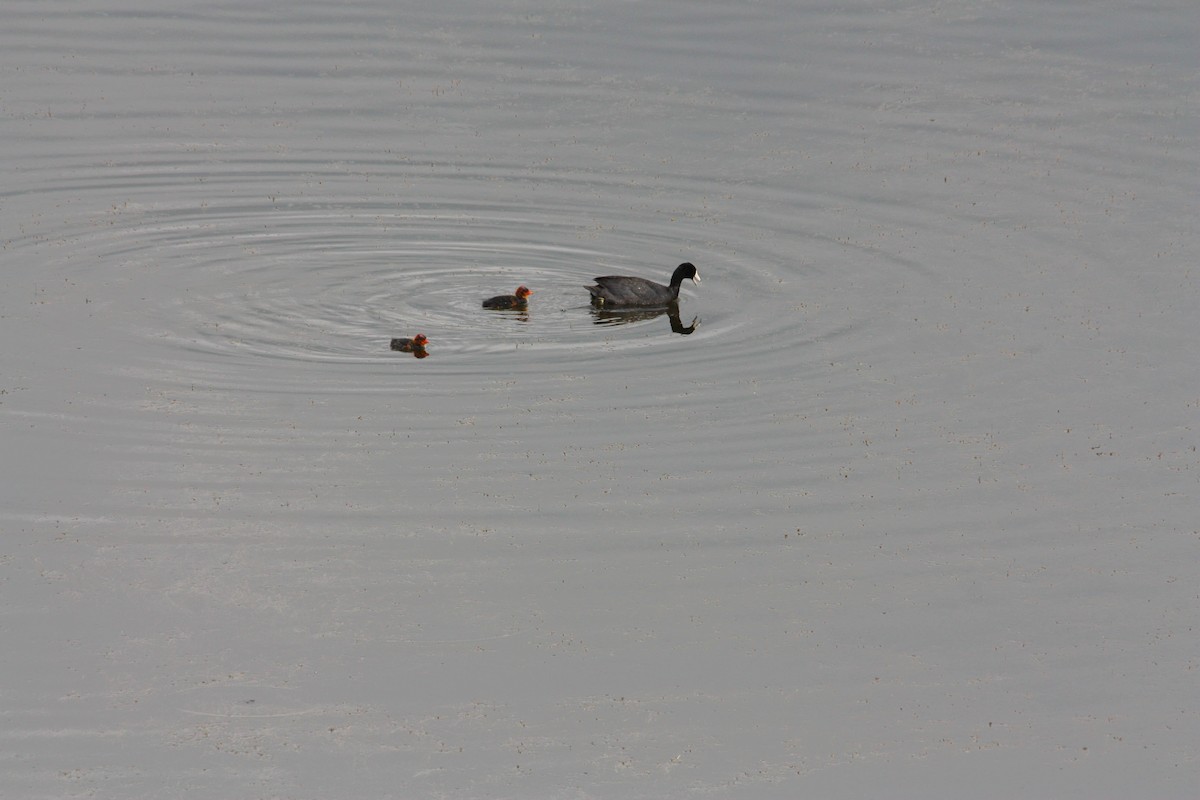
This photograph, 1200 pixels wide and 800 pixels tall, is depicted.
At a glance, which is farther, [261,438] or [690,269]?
[690,269]

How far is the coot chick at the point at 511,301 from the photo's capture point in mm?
19656

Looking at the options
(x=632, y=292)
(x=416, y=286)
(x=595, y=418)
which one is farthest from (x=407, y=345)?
(x=632, y=292)

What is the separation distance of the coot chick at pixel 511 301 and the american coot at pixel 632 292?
0.85 m

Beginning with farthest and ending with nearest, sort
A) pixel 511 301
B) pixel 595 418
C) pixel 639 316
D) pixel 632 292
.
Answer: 1. pixel 639 316
2. pixel 632 292
3. pixel 511 301
4. pixel 595 418

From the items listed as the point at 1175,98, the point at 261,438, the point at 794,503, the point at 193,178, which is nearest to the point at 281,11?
the point at 193,178

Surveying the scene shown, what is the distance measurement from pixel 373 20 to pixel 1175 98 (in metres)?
12.8

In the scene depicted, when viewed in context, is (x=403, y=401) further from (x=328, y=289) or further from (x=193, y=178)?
(x=193, y=178)

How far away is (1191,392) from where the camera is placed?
1769 cm

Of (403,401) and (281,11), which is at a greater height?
(281,11)

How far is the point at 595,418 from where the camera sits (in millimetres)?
16672

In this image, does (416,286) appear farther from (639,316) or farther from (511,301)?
(639,316)

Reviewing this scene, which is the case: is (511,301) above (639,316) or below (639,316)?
above

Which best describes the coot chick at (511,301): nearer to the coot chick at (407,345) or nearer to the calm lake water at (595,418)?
the calm lake water at (595,418)

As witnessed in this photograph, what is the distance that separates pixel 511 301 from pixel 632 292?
133 cm
